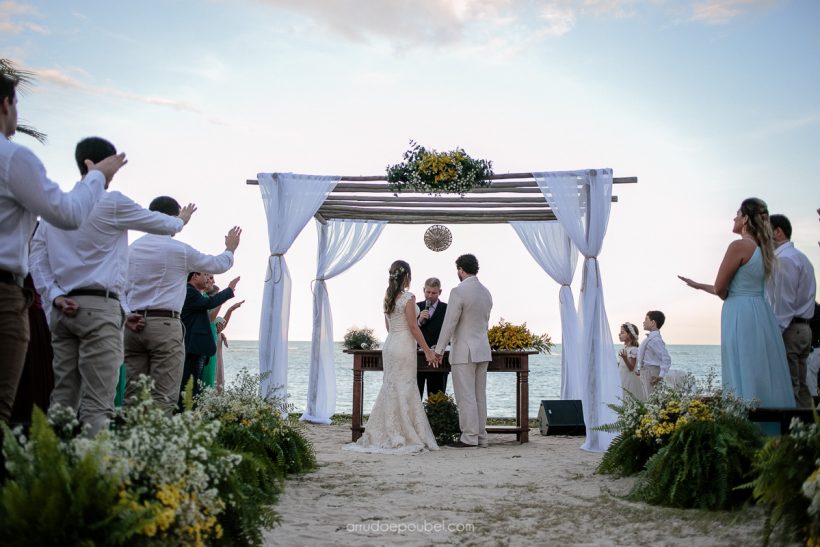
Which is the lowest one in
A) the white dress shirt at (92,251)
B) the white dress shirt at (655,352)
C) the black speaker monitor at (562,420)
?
the black speaker monitor at (562,420)

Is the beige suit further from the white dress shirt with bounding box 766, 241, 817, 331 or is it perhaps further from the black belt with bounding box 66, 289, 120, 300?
the black belt with bounding box 66, 289, 120, 300

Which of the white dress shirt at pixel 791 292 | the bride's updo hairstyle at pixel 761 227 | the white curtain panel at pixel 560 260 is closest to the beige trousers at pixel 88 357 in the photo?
the bride's updo hairstyle at pixel 761 227

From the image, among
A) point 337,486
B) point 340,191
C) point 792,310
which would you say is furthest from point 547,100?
point 337,486

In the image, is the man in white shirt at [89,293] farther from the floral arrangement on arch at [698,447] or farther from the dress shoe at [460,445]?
the dress shoe at [460,445]

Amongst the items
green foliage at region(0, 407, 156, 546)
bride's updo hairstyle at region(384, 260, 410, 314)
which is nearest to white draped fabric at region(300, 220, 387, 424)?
bride's updo hairstyle at region(384, 260, 410, 314)

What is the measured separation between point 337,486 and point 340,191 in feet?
16.1

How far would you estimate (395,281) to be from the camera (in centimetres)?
880

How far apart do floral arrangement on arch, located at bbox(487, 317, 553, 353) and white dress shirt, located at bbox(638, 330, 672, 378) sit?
127cm

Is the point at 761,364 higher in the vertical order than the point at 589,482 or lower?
higher

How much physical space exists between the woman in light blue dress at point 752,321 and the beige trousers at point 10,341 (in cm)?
465

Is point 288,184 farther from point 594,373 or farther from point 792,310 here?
point 792,310

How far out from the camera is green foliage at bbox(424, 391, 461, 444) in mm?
9055

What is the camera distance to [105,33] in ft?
33.9

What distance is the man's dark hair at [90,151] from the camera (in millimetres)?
4059
